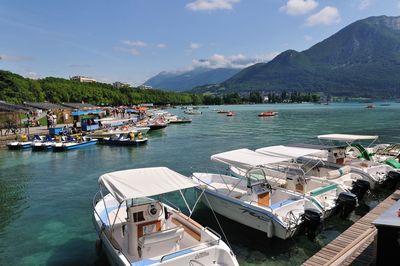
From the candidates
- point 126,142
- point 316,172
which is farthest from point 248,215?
point 126,142

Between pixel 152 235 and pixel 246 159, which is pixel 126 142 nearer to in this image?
pixel 246 159

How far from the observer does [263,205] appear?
1420cm

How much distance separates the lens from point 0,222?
56.4 ft

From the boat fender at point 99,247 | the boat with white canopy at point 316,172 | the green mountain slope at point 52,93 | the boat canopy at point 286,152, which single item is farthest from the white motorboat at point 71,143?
the green mountain slope at point 52,93

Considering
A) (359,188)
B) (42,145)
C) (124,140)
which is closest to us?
(359,188)

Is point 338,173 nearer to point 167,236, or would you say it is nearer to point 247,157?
point 247,157

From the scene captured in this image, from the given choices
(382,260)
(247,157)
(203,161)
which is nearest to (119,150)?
(203,161)

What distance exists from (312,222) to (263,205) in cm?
211

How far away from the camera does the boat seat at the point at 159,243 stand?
32.2ft

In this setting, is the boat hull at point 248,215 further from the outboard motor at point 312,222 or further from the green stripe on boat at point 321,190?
the green stripe on boat at point 321,190

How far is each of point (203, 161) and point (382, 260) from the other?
2514cm

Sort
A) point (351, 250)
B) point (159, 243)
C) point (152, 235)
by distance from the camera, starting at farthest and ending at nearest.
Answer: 1. point (351, 250)
2. point (159, 243)
3. point (152, 235)

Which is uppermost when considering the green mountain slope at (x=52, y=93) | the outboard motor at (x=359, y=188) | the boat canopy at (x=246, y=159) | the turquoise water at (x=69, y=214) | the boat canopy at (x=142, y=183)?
the green mountain slope at (x=52, y=93)

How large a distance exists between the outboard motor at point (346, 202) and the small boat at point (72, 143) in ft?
111
